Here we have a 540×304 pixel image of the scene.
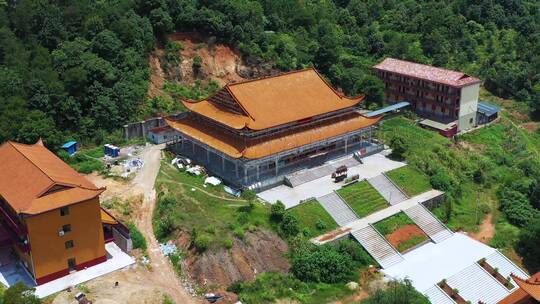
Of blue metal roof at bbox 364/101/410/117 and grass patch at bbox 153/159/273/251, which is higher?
blue metal roof at bbox 364/101/410/117

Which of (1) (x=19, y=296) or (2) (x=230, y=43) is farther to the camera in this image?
(2) (x=230, y=43)

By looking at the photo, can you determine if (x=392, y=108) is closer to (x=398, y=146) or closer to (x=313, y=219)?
(x=398, y=146)

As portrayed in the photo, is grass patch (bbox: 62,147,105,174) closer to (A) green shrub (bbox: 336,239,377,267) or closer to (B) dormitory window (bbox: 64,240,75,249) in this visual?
(B) dormitory window (bbox: 64,240,75,249)

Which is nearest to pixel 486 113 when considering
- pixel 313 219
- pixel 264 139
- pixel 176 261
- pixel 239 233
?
pixel 264 139

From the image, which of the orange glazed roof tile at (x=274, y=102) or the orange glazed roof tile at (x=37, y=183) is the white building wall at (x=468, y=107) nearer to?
the orange glazed roof tile at (x=274, y=102)

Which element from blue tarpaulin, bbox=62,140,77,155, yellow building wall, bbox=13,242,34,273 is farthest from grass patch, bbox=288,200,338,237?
blue tarpaulin, bbox=62,140,77,155
